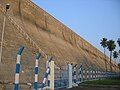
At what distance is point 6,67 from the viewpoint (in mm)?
15609

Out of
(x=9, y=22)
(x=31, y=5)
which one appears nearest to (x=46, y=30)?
(x=31, y=5)

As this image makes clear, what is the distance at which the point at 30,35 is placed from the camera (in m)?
31.3

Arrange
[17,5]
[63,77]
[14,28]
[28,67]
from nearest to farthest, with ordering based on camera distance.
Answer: [63,77] < [28,67] < [14,28] < [17,5]

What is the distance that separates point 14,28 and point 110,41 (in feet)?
155

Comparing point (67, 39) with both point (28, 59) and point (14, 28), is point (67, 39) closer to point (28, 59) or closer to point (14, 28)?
point (14, 28)

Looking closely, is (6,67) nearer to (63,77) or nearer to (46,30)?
(63,77)

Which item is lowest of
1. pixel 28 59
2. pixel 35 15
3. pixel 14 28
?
pixel 28 59

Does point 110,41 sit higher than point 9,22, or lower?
higher

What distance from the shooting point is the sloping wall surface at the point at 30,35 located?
59.9 ft

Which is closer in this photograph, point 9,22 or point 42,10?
point 9,22

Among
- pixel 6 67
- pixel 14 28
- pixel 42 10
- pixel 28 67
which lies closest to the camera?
pixel 6 67

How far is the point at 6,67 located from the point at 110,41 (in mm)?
55152

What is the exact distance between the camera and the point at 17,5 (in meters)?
32.9

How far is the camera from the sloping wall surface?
18.2 meters
